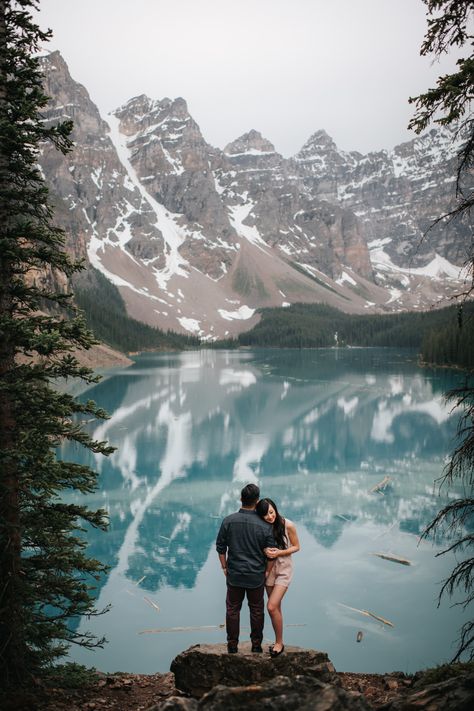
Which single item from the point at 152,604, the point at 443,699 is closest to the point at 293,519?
the point at 152,604

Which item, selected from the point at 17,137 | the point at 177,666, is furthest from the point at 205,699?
the point at 17,137

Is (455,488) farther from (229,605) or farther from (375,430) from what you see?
(229,605)

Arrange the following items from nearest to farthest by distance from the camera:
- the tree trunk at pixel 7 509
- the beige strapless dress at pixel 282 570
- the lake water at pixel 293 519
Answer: the beige strapless dress at pixel 282 570
the tree trunk at pixel 7 509
the lake water at pixel 293 519

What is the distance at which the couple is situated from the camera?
7.45 meters

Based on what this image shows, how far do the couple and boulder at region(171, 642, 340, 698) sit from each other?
1.19ft

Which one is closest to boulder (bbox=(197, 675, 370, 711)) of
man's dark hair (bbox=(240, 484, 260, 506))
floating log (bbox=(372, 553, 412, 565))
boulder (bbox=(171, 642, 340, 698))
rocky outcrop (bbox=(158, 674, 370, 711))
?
rocky outcrop (bbox=(158, 674, 370, 711))

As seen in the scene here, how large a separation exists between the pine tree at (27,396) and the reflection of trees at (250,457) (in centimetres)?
1107

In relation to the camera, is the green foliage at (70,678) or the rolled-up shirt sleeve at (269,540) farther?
the green foliage at (70,678)

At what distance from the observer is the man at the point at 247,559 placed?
7.45 metres

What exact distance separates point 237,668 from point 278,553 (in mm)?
1500

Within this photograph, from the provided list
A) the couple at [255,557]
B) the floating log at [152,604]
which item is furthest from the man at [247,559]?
the floating log at [152,604]

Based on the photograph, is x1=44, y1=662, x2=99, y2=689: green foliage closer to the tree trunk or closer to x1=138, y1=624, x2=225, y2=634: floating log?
the tree trunk

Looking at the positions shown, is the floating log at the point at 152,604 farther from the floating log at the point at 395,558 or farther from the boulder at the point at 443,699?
the boulder at the point at 443,699

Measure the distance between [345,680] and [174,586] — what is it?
10.3 metres
